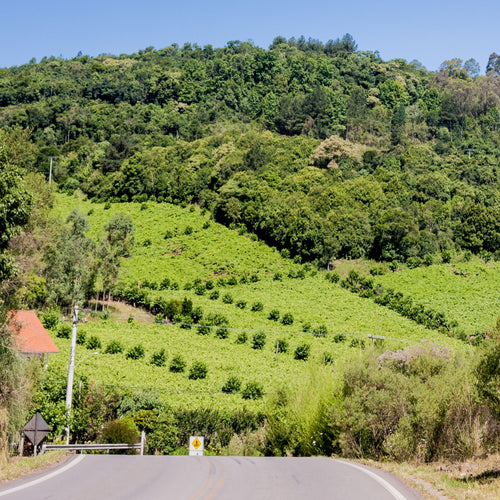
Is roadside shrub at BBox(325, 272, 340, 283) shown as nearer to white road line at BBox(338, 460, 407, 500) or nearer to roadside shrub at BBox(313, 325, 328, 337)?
roadside shrub at BBox(313, 325, 328, 337)

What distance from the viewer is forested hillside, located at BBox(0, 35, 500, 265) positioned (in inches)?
3482

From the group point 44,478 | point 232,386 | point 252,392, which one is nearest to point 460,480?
point 44,478

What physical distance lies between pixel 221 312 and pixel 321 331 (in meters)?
11.1

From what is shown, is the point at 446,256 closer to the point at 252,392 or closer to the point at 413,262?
the point at 413,262

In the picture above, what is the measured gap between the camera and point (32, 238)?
124 ft

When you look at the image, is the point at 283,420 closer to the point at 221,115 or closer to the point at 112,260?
the point at 112,260

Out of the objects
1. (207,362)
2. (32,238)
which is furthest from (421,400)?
(207,362)

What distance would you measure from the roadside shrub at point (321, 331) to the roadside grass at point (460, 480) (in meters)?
46.9

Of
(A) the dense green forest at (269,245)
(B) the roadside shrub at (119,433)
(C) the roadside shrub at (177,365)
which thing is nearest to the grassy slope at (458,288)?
(A) the dense green forest at (269,245)

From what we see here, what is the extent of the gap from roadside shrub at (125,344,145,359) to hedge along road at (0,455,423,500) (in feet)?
126

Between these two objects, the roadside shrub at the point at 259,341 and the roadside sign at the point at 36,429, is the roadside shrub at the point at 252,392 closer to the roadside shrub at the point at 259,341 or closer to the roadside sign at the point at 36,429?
the roadside shrub at the point at 259,341

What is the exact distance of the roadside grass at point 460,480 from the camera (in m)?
9.88

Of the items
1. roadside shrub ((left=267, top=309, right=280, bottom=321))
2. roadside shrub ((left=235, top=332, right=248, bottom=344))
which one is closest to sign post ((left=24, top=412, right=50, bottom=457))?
roadside shrub ((left=235, top=332, right=248, bottom=344))

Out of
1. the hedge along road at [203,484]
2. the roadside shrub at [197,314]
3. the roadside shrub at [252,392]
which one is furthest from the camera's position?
the roadside shrub at [197,314]
